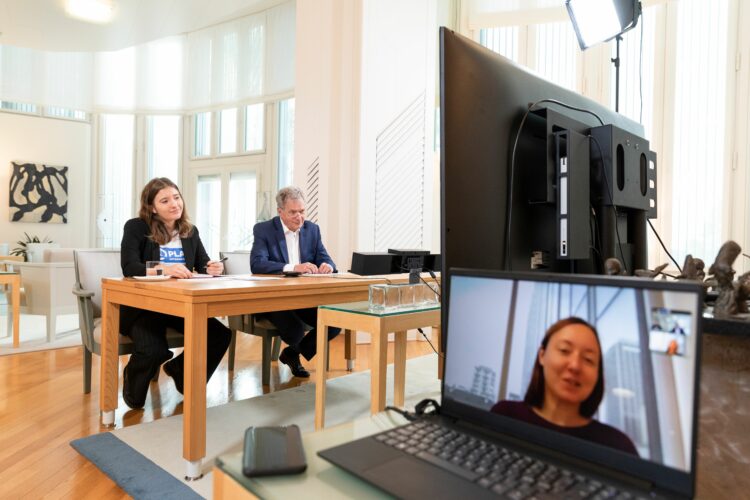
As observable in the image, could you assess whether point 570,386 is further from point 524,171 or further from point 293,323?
point 293,323

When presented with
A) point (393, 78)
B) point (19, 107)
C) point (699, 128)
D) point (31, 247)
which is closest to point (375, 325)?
point (393, 78)

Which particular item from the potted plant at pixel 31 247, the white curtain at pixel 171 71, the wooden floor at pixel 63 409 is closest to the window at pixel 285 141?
the white curtain at pixel 171 71

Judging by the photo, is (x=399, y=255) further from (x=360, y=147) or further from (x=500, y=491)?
(x=360, y=147)

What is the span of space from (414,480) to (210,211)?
7.54 metres

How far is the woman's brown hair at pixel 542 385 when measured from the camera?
1.73 ft

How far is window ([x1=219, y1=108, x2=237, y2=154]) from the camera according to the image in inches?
287

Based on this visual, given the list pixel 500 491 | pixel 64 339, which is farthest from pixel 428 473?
pixel 64 339

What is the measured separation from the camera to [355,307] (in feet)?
6.44

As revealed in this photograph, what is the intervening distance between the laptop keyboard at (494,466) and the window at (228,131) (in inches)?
280

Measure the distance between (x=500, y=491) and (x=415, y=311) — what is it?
1.43m

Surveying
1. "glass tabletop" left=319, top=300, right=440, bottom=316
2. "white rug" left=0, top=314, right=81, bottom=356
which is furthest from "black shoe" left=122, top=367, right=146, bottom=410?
"white rug" left=0, top=314, right=81, bottom=356

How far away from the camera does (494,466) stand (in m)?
0.55

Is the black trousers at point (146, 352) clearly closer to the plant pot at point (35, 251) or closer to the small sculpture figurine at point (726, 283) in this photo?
the small sculpture figurine at point (726, 283)

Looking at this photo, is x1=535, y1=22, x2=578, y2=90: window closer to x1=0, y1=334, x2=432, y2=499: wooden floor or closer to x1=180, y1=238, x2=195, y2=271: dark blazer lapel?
x1=0, y1=334, x2=432, y2=499: wooden floor
